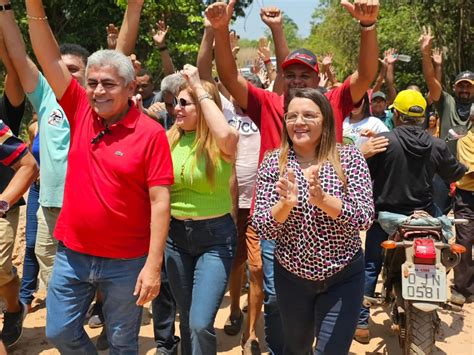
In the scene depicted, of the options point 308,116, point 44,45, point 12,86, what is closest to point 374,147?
point 308,116

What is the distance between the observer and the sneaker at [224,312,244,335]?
176 inches

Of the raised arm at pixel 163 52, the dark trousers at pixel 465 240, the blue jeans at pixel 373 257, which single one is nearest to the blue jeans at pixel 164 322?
the blue jeans at pixel 373 257

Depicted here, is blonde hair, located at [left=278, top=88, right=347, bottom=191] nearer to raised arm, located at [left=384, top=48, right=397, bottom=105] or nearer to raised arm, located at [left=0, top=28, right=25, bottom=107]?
raised arm, located at [left=0, top=28, right=25, bottom=107]

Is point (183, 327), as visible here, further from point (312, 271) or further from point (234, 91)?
point (234, 91)

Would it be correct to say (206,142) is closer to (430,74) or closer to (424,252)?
(424,252)

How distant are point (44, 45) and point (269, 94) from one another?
1.46 m

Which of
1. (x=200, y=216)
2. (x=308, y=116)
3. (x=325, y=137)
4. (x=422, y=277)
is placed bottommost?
(x=422, y=277)

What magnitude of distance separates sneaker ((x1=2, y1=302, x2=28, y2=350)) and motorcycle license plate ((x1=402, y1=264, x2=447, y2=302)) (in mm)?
3014

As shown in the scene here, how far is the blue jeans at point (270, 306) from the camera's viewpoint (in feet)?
11.4

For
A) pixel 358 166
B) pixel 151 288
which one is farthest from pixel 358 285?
pixel 151 288

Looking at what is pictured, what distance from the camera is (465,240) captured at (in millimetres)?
5312

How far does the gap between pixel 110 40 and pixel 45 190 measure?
1.46m

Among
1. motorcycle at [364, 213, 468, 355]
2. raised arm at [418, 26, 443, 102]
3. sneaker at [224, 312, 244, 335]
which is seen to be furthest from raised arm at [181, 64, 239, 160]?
raised arm at [418, 26, 443, 102]

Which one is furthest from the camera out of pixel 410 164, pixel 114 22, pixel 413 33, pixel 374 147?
pixel 413 33
